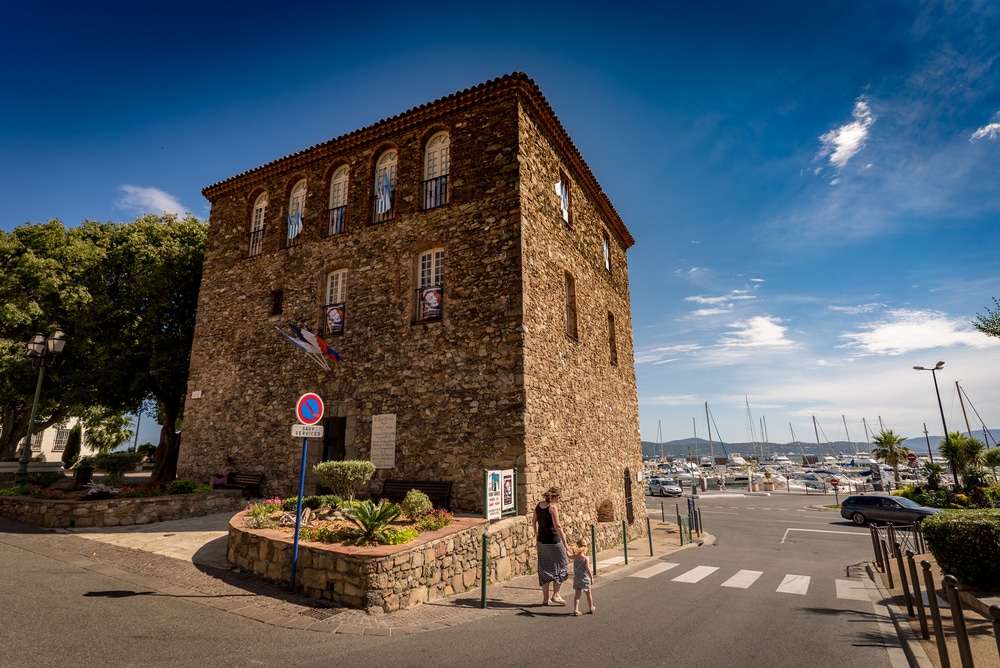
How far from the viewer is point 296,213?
54.4 ft

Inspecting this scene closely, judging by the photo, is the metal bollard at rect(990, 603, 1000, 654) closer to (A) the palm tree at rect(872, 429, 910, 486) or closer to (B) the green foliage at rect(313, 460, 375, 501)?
(B) the green foliage at rect(313, 460, 375, 501)

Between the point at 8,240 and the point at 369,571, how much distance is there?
2355 cm

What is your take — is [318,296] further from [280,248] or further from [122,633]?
[122,633]

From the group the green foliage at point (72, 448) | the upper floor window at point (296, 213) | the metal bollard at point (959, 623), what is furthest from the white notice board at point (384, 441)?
the green foliage at point (72, 448)

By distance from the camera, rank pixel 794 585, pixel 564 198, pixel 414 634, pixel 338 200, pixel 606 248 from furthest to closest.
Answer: pixel 606 248 < pixel 564 198 < pixel 338 200 < pixel 794 585 < pixel 414 634

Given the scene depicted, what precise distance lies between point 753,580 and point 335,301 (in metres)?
13.8

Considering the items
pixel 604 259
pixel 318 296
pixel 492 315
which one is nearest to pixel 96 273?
pixel 318 296

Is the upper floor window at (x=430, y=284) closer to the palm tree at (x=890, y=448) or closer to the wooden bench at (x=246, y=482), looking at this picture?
the wooden bench at (x=246, y=482)

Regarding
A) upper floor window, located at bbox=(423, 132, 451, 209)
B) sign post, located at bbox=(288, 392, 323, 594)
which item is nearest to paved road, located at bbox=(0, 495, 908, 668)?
sign post, located at bbox=(288, 392, 323, 594)

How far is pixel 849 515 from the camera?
22875mm

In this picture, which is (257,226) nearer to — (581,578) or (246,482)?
(246,482)

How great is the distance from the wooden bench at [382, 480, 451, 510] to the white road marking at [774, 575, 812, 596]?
7.46m

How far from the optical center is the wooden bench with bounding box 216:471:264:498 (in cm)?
1454

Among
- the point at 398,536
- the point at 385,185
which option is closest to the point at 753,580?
the point at 398,536
